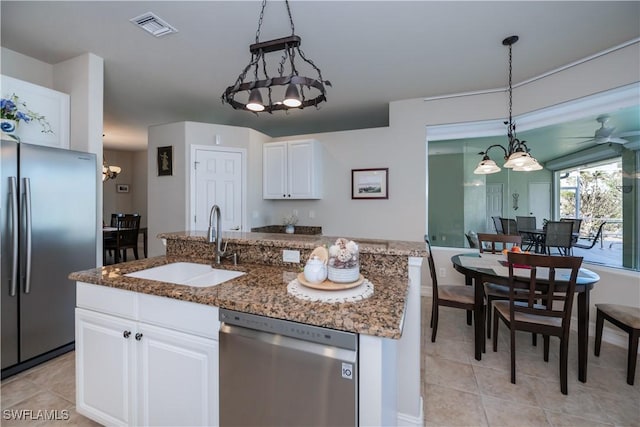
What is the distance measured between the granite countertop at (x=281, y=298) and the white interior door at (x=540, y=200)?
11.9ft

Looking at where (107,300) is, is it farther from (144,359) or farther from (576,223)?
(576,223)

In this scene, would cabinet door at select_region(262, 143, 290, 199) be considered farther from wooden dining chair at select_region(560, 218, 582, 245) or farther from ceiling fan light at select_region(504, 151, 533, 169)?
wooden dining chair at select_region(560, 218, 582, 245)

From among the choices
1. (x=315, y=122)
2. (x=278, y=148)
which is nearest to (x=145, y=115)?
(x=278, y=148)

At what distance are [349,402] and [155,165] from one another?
4.35 m

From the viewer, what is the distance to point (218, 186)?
4.20 m

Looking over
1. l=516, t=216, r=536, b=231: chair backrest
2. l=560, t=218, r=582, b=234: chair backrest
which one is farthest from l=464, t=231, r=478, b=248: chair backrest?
l=560, t=218, r=582, b=234: chair backrest

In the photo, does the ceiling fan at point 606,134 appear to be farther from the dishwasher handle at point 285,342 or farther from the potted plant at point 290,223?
the potted plant at point 290,223

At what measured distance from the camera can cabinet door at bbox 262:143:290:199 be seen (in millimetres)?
4504

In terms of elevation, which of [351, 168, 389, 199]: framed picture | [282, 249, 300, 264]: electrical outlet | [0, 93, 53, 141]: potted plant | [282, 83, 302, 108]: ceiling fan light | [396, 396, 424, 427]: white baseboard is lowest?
[396, 396, 424, 427]: white baseboard

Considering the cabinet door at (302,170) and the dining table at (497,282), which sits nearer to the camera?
the dining table at (497,282)

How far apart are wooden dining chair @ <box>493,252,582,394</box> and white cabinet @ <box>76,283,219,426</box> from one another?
6.74 ft

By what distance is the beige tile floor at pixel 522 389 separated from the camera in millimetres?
1729

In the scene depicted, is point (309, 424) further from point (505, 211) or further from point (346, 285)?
point (505, 211)

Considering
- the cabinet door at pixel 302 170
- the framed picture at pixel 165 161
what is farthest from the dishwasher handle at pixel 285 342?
the framed picture at pixel 165 161
